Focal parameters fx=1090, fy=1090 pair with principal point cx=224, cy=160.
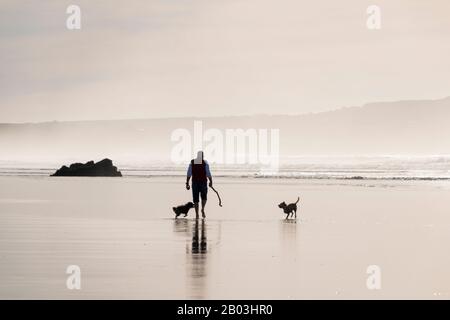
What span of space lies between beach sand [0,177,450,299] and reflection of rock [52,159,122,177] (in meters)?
51.0

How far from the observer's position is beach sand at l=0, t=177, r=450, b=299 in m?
13.9

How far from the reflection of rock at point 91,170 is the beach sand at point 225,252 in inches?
2006

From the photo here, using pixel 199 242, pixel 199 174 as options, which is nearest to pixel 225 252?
pixel 199 242

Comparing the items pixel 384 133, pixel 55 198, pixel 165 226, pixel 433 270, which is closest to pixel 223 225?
pixel 165 226

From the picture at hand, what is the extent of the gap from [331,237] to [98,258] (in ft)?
19.0

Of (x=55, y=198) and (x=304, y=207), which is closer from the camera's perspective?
(x=304, y=207)

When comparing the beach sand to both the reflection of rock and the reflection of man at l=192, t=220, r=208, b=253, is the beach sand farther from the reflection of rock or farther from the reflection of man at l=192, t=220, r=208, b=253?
the reflection of rock

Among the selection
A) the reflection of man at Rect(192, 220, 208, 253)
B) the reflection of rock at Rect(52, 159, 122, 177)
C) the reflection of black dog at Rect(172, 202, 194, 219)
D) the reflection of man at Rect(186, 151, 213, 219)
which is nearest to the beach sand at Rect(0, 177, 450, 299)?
the reflection of man at Rect(192, 220, 208, 253)

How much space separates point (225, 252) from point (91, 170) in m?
67.5

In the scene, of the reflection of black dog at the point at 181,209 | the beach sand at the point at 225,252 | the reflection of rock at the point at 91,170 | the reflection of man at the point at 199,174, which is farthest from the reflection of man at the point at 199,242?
the reflection of rock at the point at 91,170

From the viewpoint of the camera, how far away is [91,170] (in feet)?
278

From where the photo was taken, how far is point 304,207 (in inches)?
1275
